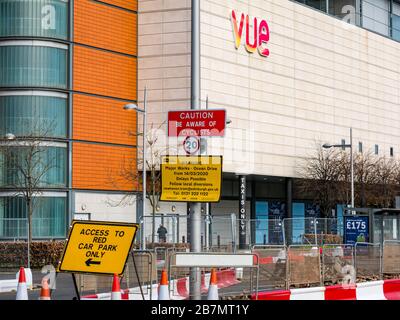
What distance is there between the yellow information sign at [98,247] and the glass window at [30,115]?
123ft

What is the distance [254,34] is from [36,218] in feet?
70.2

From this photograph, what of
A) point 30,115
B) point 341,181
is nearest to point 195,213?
point 30,115

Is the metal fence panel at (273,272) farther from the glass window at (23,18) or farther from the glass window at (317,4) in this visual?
the glass window at (317,4)

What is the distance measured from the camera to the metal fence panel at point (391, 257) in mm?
22188

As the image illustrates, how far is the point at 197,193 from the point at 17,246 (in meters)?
29.4

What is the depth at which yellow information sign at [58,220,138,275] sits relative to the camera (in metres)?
13.1

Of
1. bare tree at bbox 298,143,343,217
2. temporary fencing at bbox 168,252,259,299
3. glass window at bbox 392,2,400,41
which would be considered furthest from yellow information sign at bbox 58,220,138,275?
glass window at bbox 392,2,400,41

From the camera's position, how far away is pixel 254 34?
61406mm

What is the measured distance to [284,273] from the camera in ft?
59.9

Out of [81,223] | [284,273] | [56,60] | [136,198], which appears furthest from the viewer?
[136,198]

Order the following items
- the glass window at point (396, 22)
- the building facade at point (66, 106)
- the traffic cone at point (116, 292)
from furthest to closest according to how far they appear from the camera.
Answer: the glass window at point (396, 22) → the building facade at point (66, 106) → the traffic cone at point (116, 292)

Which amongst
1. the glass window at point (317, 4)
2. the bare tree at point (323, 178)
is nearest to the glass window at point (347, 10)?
the glass window at point (317, 4)
